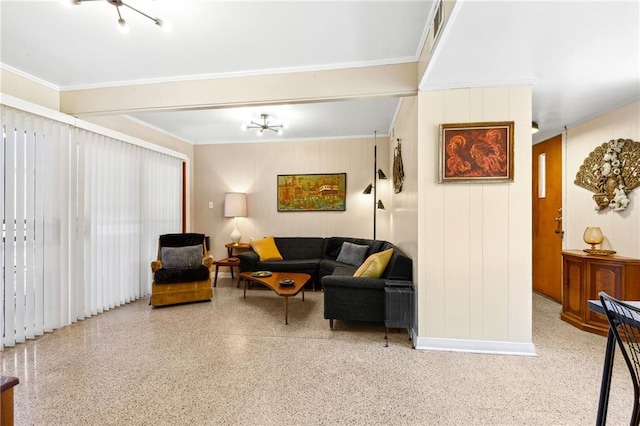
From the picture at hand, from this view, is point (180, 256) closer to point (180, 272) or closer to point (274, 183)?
point (180, 272)

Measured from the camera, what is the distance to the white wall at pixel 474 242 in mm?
2607

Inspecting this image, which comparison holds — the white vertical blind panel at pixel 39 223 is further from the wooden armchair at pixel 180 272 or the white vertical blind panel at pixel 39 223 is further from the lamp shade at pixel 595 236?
the lamp shade at pixel 595 236

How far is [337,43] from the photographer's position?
2488 mm

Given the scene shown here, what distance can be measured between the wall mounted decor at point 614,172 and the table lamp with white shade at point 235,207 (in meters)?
5.03

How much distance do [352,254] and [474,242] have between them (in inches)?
90.2

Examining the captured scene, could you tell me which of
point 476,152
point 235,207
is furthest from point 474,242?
point 235,207

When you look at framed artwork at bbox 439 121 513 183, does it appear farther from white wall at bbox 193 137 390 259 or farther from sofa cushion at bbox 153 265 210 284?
sofa cushion at bbox 153 265 210 284

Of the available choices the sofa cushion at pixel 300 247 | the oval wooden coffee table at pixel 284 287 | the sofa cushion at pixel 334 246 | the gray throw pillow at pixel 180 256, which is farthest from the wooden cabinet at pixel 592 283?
the gray throw pillow at pixel 180 256

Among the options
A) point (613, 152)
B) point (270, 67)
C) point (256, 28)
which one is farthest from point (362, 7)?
point (613, 152)

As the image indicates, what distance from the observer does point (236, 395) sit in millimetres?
2014

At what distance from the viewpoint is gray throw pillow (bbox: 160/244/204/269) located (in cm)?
414

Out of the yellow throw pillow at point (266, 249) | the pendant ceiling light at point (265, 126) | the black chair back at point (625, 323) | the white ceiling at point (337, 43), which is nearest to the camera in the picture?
the black chair back at point (625, 323)

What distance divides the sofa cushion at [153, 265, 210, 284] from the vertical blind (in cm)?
64

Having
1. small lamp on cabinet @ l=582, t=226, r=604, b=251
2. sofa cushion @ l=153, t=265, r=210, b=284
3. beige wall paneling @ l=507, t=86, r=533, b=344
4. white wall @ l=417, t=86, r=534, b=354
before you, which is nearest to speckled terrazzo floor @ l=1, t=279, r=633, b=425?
white wall @ l=417, t=86, r=534, b=354
